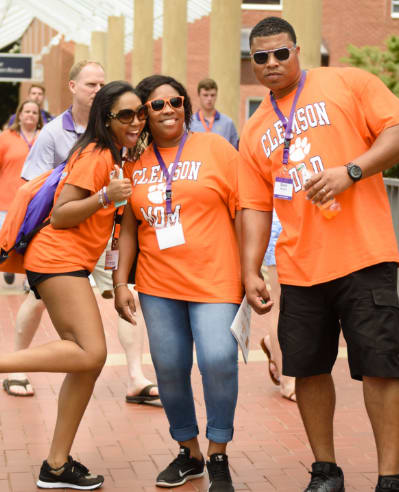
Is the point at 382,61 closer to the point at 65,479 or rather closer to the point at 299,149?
the point at 299,149

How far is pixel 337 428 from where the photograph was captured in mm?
5672

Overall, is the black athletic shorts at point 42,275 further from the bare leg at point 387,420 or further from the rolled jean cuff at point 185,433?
the bare leg at point 387,420

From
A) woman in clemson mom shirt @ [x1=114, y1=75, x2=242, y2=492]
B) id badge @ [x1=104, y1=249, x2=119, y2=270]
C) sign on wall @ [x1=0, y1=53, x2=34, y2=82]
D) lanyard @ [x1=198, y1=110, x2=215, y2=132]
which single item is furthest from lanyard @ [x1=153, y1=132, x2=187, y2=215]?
sign on wall @ [x1=0, y1=53, x2=34, y2=82]

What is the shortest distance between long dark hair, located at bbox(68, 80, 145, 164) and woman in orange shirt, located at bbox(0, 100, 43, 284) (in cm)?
628

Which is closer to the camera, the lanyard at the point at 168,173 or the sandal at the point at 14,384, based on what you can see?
the lanyard at the point at 168,173

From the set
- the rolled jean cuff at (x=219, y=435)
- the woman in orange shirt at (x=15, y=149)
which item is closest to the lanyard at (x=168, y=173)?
the rolled jean cuff at (x=219, y=435)

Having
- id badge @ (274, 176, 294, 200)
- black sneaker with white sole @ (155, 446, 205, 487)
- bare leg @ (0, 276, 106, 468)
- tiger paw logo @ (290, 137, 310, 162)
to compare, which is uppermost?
tiger paw logo @ (290, 137, 310, 162)

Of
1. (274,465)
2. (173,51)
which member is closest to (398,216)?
(274,465)

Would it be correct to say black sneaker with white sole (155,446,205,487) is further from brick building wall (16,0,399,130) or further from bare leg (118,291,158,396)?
brick building wall (16,0,399,130)

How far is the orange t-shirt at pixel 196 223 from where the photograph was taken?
177 inches

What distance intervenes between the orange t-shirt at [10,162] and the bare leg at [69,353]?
641cm

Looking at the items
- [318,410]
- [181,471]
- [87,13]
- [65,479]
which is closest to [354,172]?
[318,410]

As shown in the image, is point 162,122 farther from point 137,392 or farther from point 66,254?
point 137,392

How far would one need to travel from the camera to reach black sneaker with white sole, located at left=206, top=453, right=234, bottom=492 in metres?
4.43
